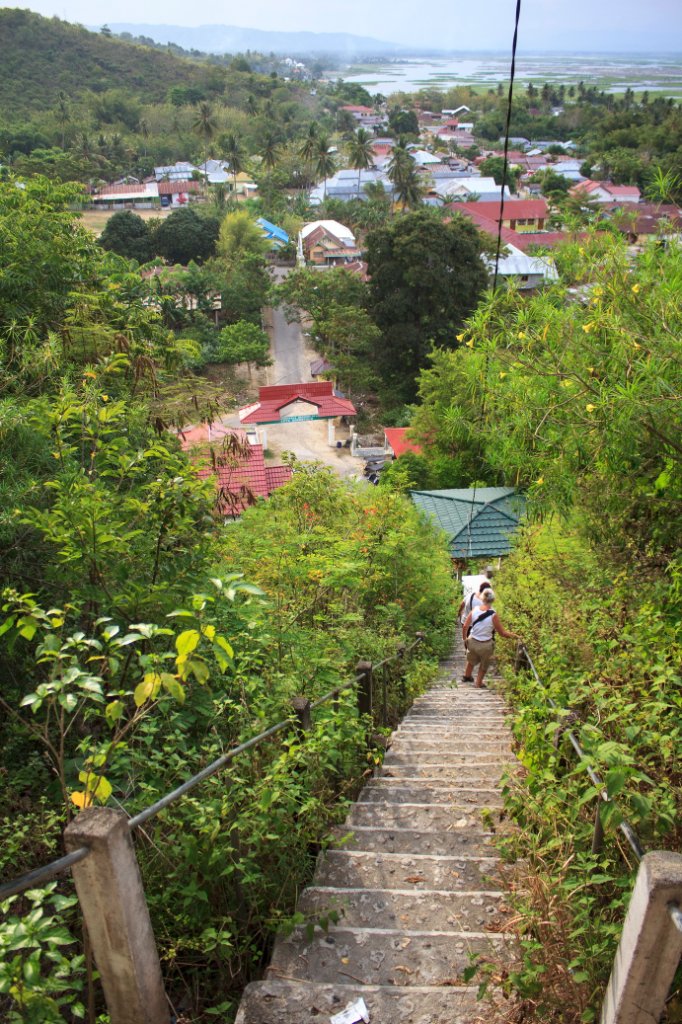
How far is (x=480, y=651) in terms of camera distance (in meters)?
6.62

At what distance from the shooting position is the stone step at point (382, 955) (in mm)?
2428

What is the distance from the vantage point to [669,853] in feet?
5.98

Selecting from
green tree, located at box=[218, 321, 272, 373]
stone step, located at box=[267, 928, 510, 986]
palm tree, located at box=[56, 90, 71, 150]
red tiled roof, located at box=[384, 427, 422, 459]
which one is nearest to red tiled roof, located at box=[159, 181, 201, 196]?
palm tree, located at box=[56, 90, 71, 150]

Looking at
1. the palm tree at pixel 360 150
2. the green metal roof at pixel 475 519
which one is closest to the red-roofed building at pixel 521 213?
the palm tree at pixel 360 150

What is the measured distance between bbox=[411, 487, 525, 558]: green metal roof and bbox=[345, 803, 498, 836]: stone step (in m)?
7.09

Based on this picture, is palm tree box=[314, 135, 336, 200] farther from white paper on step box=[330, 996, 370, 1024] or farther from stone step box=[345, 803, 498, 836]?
white paper on step box=[330, 996, 370, 1024]

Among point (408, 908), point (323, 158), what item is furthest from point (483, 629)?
point (323, 158)

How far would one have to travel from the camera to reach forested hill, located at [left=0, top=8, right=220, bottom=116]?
72312mm

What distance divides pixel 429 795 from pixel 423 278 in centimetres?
2228

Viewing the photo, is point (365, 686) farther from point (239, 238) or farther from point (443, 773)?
point (239, 238)

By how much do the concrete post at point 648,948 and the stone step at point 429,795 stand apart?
67.6 inches

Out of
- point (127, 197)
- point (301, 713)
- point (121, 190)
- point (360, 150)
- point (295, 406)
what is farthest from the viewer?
point (121, 190)

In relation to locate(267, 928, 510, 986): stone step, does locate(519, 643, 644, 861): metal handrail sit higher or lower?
higher

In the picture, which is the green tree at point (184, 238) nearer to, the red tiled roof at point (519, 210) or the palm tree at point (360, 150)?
the palm tree at point (360, 150)
